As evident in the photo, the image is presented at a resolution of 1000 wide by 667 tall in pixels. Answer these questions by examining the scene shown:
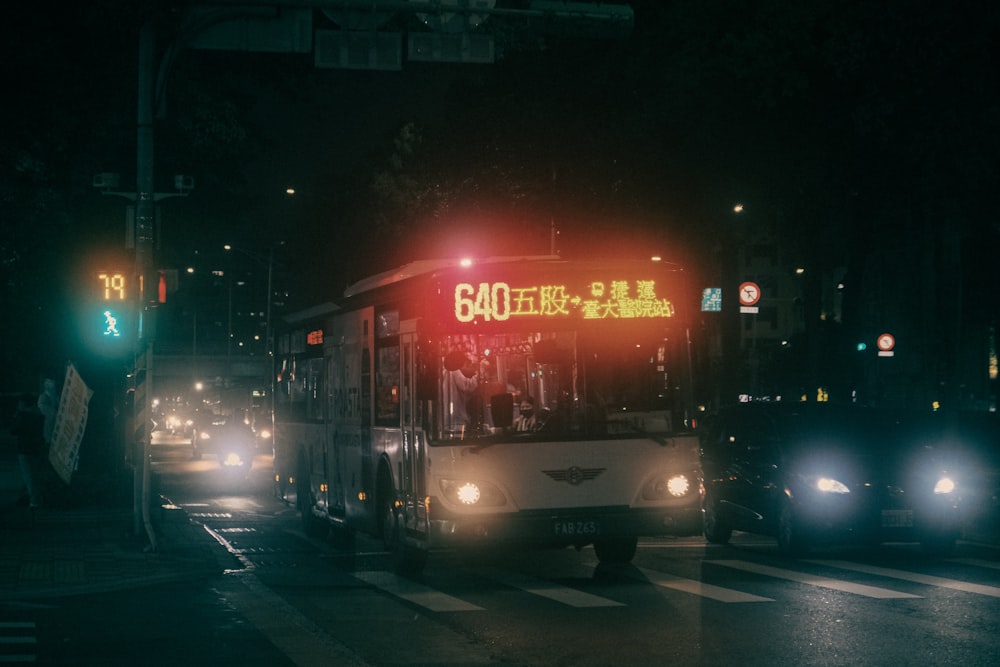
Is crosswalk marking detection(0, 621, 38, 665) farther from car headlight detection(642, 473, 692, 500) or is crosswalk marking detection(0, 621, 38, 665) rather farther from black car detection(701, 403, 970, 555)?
black car detection(701, 403, 970, 555)

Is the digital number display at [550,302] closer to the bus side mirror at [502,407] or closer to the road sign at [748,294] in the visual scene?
the bus side mirror at [502,407]

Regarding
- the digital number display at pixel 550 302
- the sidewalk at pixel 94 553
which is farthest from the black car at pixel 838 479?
the sidewalk at pixel 94 553

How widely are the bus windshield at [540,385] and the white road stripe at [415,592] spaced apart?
4.86 feet

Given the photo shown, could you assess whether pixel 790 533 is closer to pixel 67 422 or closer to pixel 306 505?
pixel 306 505

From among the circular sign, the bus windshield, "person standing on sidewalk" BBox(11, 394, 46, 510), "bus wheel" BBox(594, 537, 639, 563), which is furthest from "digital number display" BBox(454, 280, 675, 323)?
the circular sign

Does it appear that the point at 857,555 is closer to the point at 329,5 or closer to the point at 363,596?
the point at 363,596

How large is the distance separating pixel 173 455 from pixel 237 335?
133 metres

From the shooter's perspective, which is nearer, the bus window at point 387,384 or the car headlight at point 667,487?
the car headlight at point 667,487

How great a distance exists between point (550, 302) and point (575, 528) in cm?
221

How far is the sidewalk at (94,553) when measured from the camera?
15.8m

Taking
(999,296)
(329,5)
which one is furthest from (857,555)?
(999,296)

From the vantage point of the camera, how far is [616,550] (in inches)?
697

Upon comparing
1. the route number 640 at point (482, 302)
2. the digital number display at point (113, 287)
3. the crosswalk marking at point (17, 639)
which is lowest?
the crosswalk marking at point (17, 639)

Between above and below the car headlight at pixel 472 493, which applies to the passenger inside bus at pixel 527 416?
above
